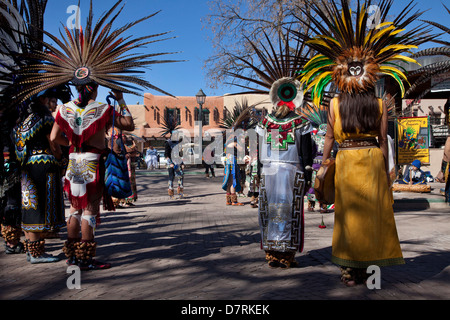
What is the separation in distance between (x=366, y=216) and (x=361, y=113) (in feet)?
3.37

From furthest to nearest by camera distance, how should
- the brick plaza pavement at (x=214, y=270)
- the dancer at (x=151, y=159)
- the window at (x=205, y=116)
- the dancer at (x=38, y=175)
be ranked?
the window at (x=205, y=116), the dancer at (x=151, y=159), the dancer at (x=38, y=175), the brick plaza pavement at (x=214, y=270)

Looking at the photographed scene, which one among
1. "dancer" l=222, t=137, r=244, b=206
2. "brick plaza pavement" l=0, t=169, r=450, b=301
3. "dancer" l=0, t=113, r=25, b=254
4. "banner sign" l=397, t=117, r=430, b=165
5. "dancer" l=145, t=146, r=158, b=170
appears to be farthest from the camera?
"dancer" l=145, t=146, r=158, b=170

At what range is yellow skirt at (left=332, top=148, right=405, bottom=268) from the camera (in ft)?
12.1

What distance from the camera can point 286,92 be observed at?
4.85 meters

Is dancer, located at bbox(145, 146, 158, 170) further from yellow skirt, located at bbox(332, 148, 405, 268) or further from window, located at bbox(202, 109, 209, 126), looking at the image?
yellow skirt, located at bbox(332, 148, 405, 268)

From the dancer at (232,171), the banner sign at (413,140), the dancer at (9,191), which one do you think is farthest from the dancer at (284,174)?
the banner sign at (413,140)

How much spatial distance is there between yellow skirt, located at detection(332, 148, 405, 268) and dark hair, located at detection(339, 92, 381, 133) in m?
0.23

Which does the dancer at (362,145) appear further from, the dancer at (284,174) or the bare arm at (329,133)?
the dancer at (284,174)

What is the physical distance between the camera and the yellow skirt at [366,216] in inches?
145

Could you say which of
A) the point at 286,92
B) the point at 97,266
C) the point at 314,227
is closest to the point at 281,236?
the point at 286,92

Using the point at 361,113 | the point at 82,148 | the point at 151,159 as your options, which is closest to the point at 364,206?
the point at 361,113

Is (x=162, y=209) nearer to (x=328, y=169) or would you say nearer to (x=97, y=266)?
(x=97, y=266)

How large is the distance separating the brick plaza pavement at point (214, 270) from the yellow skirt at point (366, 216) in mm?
308

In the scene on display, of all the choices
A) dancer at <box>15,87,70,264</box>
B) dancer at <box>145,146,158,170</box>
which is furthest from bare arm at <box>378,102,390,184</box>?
dancer at <box>145,146,158,170</box>
